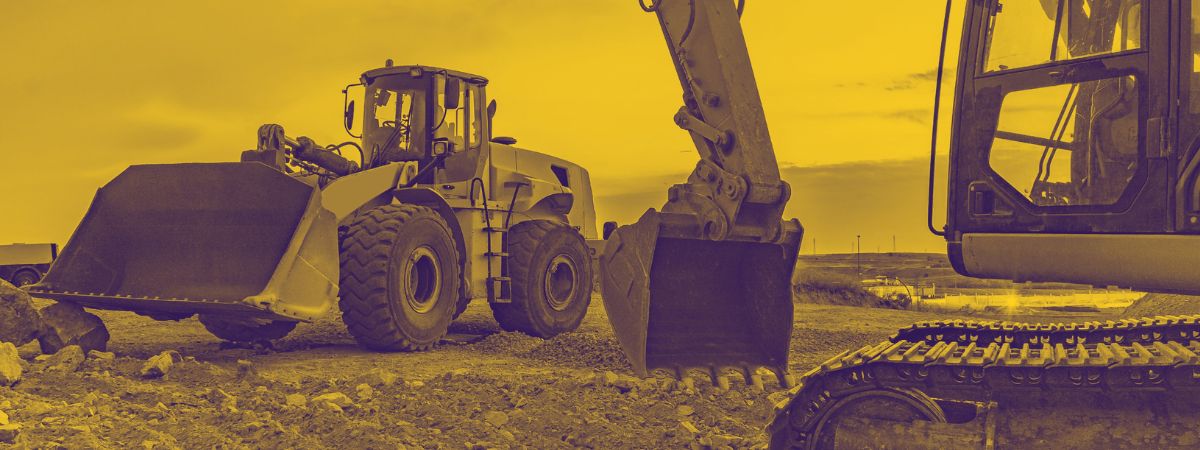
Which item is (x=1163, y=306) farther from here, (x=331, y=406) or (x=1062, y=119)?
(x=331, y=406)

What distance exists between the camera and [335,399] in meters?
6.38

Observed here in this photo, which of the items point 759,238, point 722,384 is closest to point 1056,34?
point 759,238

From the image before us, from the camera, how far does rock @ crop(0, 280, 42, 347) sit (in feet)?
26.7

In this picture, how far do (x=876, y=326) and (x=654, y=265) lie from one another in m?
6.31

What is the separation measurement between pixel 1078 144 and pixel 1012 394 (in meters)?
1.14

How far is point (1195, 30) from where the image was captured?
423 cm

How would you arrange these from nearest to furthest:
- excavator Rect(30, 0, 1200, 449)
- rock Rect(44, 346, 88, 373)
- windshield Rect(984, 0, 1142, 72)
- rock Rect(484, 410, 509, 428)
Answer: excavator Rect(30, 0, 1200, 449) < windshield Rect(984, 0, 1142, 72) < rock Rect(484, 410, 509, 428) < rock Rect(44, 346, 88, 373)

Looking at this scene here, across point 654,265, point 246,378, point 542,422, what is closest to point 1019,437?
point 542,422

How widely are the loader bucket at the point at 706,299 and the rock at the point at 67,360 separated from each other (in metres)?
3.80

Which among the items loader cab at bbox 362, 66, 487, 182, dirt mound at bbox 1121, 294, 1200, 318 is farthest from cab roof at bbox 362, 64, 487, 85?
dirt mound at bbox 1121, 294, 1200, 318

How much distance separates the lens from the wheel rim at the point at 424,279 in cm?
927

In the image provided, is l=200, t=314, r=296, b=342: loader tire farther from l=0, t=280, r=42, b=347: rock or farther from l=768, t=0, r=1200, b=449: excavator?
l=768, t=0, r=1200, b=449: excavator

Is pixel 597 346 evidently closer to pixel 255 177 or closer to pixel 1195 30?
pixel 255 177

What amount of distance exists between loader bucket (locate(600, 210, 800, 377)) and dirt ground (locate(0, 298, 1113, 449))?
23cm
